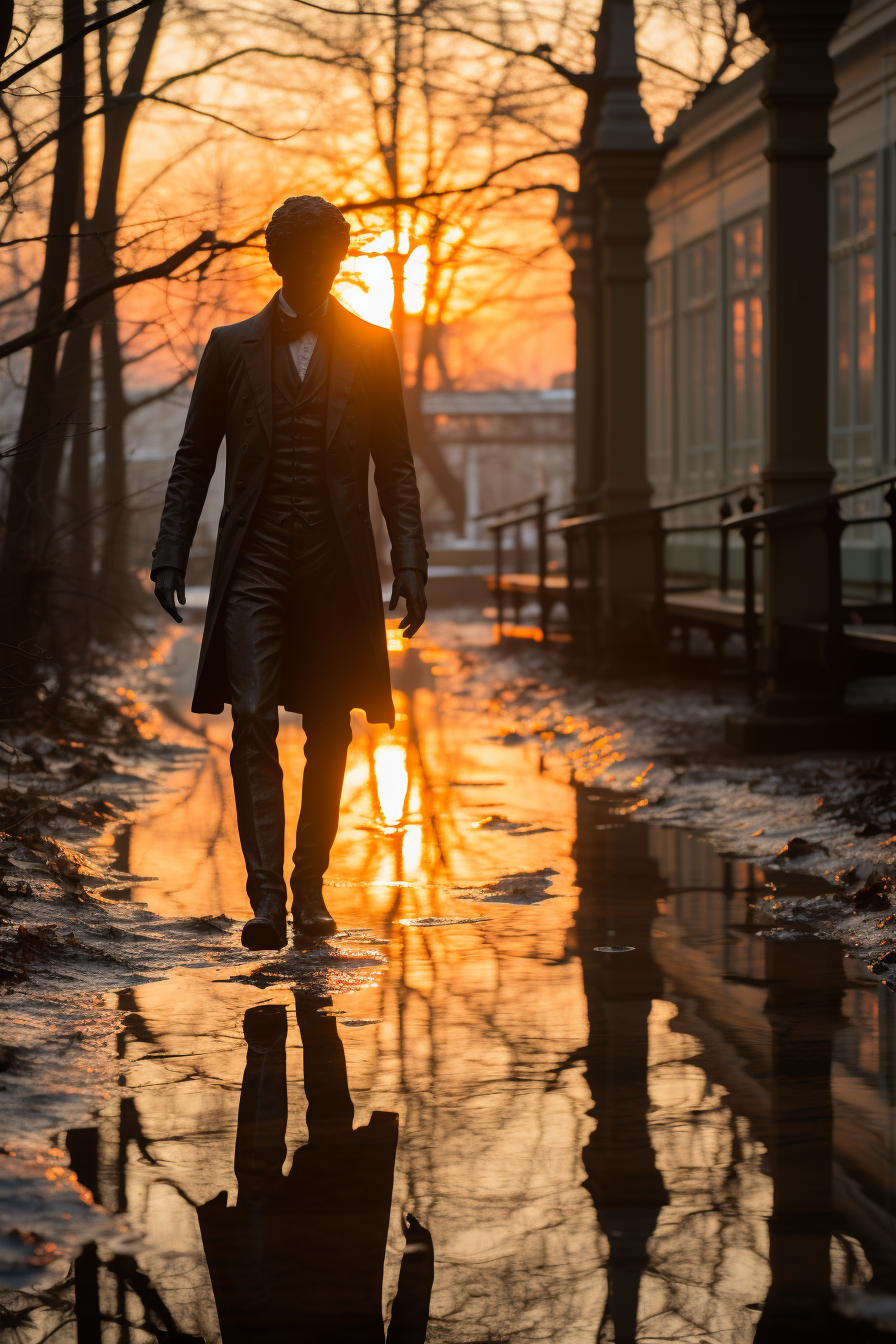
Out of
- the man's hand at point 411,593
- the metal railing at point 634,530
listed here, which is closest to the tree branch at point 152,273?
the man's hand at point 411,593

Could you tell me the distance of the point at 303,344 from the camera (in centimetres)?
555

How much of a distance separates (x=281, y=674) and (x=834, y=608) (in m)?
4.70

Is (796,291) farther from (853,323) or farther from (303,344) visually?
(853,323)

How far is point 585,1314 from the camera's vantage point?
2.73 metres

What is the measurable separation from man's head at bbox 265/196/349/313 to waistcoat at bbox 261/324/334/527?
211 millimetres

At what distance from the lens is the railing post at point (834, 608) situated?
31.3ft

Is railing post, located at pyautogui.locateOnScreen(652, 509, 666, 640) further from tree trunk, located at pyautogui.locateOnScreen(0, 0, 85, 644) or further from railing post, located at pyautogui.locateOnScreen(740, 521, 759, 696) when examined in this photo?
tree trunk, located at pyautogui.locateOnScreen(0, 0, 85, 644)

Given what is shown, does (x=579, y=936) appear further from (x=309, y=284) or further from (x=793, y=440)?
(x=793, y=440)

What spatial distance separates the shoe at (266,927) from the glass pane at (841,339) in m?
13.5

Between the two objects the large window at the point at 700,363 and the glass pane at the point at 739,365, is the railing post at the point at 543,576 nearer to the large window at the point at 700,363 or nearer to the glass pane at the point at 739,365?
the glass pane at the point at 739,365

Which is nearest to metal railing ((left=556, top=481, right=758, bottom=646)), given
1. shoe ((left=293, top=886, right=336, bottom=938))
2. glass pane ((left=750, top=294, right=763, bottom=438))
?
glass pane ((left=750, top=294, right=763, bottom=438))

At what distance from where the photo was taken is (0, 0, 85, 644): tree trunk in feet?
32.0

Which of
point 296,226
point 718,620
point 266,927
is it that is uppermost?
point 296,226

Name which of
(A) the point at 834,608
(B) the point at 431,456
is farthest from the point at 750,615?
(B) the point at 431,456
